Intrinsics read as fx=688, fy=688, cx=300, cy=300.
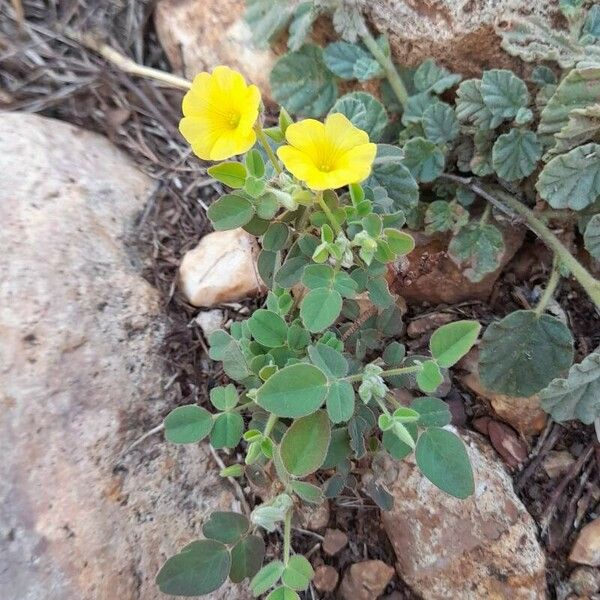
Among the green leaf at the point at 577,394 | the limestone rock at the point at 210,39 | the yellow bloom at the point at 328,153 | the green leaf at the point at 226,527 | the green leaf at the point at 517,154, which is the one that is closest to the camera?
the yellow bloom at the point at 328,153

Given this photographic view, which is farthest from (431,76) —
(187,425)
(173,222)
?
(187,425)

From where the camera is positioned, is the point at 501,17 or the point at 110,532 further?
the point at 501,17

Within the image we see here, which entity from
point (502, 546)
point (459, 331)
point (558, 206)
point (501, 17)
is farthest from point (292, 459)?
point (501, 17)

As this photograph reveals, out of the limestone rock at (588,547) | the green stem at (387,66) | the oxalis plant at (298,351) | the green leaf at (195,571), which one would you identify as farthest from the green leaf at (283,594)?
the green stem at (387,66)

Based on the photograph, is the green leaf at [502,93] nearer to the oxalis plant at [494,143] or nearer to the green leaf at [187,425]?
the oxalis plant at [494,143]

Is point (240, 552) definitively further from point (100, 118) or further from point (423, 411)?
point (100, 118)

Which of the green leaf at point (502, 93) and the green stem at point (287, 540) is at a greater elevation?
the green leaf at point (502, 93)
